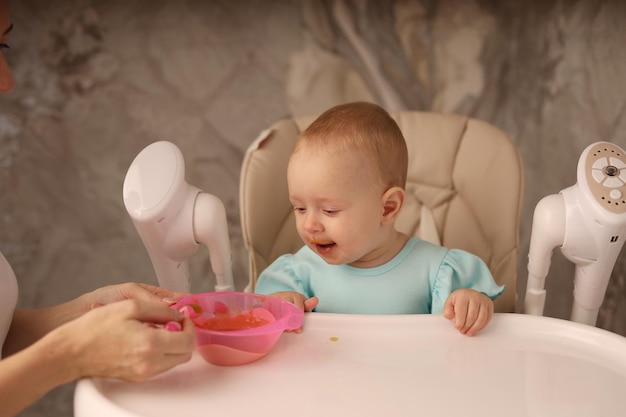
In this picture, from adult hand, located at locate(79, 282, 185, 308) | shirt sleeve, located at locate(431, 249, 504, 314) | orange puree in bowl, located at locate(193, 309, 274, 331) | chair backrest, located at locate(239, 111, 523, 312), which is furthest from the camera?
chair backrest, located at locate(239, 111, 523, 312)

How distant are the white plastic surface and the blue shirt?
15cm

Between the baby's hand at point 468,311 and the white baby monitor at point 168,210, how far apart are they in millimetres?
416

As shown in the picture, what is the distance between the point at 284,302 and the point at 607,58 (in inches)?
48.7

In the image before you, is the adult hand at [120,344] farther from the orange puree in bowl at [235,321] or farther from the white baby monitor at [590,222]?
the white baby monitor at [590,222]

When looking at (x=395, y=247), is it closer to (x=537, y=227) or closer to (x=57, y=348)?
(x=537, y=227)

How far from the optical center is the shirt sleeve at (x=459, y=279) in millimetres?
1131

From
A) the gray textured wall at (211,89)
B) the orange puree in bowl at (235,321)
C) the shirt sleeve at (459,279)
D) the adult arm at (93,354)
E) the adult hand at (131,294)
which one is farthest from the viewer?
the gray textured wall at (211,89)

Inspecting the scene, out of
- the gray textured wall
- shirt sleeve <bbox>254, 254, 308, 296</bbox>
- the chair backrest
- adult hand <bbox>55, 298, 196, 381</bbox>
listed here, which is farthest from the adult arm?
the gray textured wall

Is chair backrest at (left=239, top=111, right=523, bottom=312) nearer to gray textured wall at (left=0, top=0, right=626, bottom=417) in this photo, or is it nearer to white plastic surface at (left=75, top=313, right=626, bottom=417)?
white plastic surface at (left=75, top=313, right=626, bottom=417)

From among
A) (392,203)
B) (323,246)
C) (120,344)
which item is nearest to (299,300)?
(323,246)

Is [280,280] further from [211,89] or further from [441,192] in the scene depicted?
[211,89]

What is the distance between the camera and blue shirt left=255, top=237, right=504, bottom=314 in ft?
3.76

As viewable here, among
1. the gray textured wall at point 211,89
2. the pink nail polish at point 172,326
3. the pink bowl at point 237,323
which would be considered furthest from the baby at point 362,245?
the gray textured wall at point 211,89

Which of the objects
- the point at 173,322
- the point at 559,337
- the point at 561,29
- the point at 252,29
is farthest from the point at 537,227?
the point at 252,29
